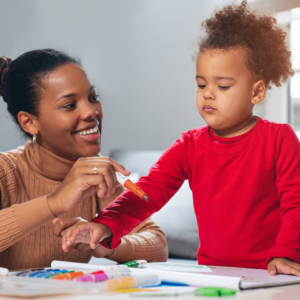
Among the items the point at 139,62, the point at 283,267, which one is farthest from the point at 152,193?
the point at 139,62

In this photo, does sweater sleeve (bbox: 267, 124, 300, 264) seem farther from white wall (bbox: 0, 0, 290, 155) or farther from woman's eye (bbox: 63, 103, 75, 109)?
white wall (bbox: 0, 0, 290, 155)

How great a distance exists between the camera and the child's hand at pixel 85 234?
0.86 meters

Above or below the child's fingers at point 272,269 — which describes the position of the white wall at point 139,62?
above

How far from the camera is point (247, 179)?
1006 millimetres

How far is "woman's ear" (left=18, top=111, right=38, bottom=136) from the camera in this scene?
130cm

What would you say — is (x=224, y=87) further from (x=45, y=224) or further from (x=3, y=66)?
(x=3, y=66)

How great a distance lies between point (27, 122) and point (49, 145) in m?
0.11

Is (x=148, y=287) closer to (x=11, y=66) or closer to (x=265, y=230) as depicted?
(x=265, y=230)

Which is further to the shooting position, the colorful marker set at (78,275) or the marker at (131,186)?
the marker at (131,186)

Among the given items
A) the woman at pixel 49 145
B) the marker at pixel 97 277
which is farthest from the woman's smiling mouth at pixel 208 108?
the marker at pixel 97 277

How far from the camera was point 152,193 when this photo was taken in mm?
1077

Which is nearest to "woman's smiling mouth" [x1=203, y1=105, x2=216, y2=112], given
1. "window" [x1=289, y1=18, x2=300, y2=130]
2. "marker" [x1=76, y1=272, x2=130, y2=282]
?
"marker" [x1=76, y1=272, x2=130, y2=282]

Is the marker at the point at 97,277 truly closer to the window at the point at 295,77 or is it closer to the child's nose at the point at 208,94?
the child's nose at the point at 208,94

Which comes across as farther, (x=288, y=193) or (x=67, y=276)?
(x=288, y=193)
